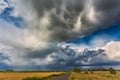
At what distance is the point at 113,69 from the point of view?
154875 millimetres

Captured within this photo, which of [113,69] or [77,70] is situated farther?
[77,70]

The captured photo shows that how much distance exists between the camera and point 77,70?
597ft

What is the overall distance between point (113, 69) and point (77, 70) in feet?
113
